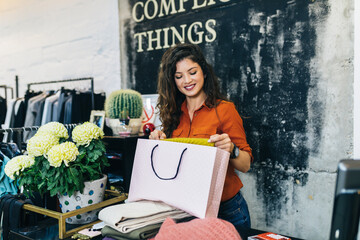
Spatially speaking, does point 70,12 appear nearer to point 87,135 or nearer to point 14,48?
point 14,48

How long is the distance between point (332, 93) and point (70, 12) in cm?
322

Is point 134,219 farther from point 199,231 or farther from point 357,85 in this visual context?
point 357,85

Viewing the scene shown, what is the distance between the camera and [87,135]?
133cm

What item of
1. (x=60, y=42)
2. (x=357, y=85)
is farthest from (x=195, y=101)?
(x=60, y=42)

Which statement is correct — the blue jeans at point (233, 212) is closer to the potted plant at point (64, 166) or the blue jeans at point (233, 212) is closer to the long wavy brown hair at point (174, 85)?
the long wavy brown hair at point (174, 85)

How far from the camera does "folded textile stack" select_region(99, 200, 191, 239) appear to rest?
3.26ft

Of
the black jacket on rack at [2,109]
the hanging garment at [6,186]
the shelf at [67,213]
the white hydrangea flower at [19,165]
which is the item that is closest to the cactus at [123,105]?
the hanging garment at [6,186]

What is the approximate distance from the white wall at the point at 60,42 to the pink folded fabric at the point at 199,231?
2.68 meters

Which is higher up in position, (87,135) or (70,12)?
(70,12)

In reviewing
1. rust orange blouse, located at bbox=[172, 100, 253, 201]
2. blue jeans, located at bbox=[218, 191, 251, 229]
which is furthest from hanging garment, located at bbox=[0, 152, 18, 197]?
blue jeans, located at bbox=[218, 191, 251, 229]

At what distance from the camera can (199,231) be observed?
2.91 ft

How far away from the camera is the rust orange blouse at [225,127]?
1.55m

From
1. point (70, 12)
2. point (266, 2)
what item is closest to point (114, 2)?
point (70, 12)

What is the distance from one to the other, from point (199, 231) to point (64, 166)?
64 centimetres
